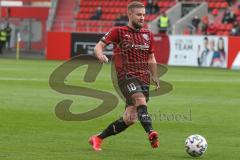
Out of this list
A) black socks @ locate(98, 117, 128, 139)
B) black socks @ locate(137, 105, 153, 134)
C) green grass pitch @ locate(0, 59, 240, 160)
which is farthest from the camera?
black socks @ locate(98, 117, 128, 139)

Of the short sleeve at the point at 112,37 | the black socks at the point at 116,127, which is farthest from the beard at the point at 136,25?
the black socks at the point at 116,127

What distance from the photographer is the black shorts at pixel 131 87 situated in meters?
11.6

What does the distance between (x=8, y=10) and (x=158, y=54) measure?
18844mm

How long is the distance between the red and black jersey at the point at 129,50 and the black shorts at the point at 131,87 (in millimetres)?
64

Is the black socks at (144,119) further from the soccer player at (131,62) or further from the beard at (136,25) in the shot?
the beard at (136,25)

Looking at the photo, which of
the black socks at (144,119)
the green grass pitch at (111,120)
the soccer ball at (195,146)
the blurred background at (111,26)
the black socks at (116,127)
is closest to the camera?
the soccer ball at (195,146)

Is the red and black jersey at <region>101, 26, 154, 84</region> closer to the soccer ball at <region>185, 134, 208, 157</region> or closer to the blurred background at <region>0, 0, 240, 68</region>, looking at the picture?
the soccer ball at <region>185, 134, 208, 157</region>

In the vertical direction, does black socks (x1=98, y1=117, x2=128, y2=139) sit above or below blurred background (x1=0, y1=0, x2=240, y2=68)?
above

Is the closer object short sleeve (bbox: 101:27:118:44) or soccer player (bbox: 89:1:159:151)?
soccer player (bbox: 89:1:159:151)

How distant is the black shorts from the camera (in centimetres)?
1161

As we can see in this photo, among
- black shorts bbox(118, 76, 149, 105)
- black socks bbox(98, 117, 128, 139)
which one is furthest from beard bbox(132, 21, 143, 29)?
black socks bbox(98, 117, 128, 139)

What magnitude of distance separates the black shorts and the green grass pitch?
847 millimetres

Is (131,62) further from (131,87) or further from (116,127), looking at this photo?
(116,127)

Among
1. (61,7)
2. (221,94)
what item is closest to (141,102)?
(221,94)
